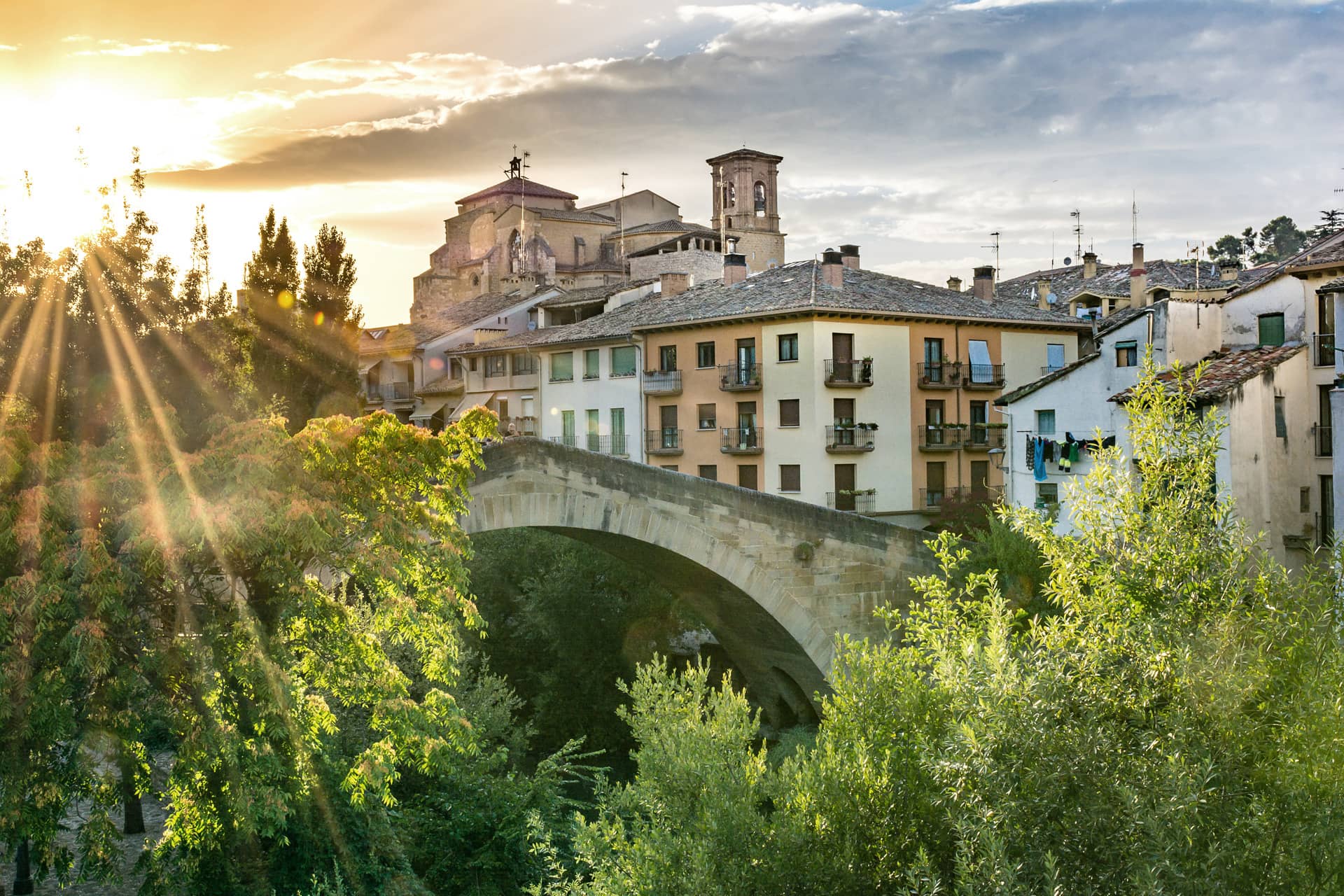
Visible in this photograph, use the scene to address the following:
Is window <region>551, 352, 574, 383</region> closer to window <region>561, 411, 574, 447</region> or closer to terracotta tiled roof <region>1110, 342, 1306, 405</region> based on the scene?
window <region>561, 411, 574, 447</region>

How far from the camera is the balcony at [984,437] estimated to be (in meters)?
38.8

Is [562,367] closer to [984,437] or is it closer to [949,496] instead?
[949,496]

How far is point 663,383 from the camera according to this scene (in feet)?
128

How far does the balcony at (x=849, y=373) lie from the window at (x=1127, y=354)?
930cm

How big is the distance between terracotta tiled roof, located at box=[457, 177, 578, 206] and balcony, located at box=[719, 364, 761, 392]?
3556 centimetres

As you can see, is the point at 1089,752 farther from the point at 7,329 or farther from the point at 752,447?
the point at 752,447

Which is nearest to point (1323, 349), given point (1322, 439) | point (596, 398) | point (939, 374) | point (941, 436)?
point (1322, 439)

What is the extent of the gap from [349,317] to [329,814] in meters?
16.3

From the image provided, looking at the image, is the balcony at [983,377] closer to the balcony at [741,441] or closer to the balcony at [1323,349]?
the balcony at [741,441]

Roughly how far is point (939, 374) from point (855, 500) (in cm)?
517

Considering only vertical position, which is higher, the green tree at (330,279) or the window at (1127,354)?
the green tree at (330,279)

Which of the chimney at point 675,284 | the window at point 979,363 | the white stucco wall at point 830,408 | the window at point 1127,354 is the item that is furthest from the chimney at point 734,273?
the window at point 1127,354

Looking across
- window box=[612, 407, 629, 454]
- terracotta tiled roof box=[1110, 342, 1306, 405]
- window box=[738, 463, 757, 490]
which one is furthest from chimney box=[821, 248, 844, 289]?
terracotta tiled roof box=[1110, 342, 1306, 405]

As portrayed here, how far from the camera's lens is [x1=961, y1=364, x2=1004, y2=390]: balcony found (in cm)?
3872
